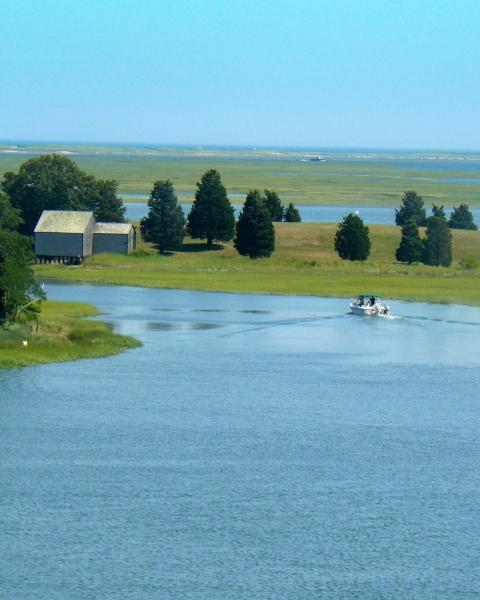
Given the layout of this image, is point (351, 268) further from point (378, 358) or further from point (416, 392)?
point (416, 392)

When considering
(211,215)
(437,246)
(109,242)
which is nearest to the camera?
(109,242)

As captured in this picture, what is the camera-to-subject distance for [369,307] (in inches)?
3282

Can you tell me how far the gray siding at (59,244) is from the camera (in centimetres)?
11362

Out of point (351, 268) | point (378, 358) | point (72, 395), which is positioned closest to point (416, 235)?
point (351, 268)

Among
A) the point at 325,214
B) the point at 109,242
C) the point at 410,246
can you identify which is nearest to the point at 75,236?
the point at 109,242

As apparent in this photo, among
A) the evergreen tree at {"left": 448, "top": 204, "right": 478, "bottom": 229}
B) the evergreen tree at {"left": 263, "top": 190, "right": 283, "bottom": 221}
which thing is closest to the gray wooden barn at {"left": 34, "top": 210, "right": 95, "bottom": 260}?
the evergreen tree at {"left": 263, "top": 190, "right": 283, "bottom": 221}

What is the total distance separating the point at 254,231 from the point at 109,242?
1357cm

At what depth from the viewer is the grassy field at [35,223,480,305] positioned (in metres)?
97.9

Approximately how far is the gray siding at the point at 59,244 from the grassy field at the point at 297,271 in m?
1.91

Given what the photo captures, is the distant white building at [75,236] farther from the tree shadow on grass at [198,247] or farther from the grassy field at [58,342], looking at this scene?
the grassy field at [58,342]

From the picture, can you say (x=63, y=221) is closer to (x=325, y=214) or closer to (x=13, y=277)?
(x=13, y=277)

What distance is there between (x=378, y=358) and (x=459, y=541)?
29141 mm

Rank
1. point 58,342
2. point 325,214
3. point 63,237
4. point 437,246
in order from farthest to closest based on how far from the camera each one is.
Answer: point 325,214, point 437,246, point 63,237, point 58,342

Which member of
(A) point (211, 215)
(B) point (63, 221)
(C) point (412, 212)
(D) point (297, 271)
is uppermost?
(C) point (412, 212)
